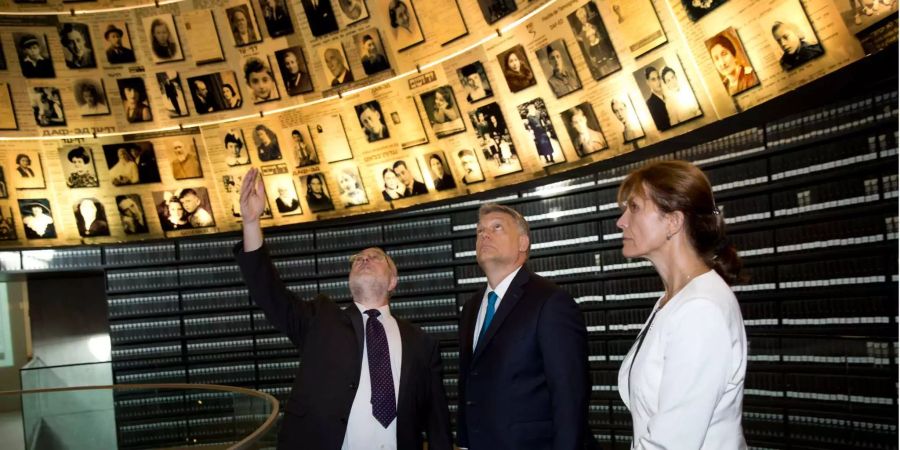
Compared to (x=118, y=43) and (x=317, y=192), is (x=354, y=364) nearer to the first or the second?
(x=317, y=192)

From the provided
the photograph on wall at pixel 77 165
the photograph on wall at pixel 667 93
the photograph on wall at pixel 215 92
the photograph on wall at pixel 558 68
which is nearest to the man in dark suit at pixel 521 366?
the photograph on wall at pixel 667 93

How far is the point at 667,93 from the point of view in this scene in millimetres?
6199

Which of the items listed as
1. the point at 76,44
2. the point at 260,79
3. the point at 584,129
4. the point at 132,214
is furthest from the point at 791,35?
the point at 76,44

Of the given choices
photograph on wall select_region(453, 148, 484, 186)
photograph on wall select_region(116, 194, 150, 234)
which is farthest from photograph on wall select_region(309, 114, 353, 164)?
photograph on wall select_region(116, 194, 150, 234)

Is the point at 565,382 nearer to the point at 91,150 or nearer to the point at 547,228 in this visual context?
the point at 547,228

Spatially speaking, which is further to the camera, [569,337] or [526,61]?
[526,61]

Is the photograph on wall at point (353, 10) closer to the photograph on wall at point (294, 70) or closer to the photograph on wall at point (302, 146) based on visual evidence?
the photograph on wall at point (294, 70)

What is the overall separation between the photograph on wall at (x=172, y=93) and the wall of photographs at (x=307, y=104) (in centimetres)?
2

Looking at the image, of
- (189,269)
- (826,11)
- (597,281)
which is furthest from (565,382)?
(189,269)

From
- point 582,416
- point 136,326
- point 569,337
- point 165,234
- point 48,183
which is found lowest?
point 582,416

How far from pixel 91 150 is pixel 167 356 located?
2.53 m

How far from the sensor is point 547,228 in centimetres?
753

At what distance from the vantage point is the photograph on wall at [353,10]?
27.0 ft

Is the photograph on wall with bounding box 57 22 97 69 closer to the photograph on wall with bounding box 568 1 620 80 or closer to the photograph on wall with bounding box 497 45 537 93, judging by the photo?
the photograph on wall with bounding box 497 45 537 93
